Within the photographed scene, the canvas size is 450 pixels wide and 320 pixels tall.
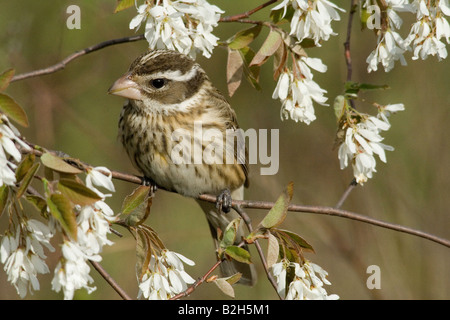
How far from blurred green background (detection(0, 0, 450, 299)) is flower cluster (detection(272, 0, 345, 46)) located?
284cm

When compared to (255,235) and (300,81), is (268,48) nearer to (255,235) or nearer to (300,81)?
(300,81)

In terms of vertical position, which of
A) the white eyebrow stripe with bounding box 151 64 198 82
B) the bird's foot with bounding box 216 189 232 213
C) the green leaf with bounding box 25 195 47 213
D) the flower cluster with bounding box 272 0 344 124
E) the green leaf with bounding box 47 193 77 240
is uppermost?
the white eyebrow stripe with bounding box 151 64 198 82

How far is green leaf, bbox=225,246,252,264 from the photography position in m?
2.50

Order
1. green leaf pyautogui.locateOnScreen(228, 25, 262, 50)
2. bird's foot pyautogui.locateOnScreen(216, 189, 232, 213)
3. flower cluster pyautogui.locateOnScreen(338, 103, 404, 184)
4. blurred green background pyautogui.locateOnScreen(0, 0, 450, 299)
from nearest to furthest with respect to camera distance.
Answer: flower cluster pyautogui.locateOnScreen(338, 103, 404, 184), green leaf pyautogui.locateOnScreen(228, 25, 262, 50), bird's foot pyautogui.locateOnScreen(216, 189, 232, 213), blurred green background pyautogui.locateOnScreen(0, 0, 450, 299)

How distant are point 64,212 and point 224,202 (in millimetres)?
1858

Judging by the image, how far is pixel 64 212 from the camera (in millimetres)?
2086

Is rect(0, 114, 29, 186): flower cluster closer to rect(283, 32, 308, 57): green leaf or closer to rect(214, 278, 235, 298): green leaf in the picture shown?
rect(214, 278, 235, 298): green leaf

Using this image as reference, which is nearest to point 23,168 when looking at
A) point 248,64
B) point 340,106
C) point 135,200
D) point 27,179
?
point 27,179

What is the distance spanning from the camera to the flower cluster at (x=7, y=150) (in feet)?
6.91

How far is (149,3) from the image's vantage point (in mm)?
2684

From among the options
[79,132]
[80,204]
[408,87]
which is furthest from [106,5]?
[80,204]

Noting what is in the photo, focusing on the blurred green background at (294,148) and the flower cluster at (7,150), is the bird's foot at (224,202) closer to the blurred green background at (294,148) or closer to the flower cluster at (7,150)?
the blurred green background at (294,148)

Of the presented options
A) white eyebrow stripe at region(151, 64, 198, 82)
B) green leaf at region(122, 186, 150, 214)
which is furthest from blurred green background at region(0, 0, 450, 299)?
green leaf at region(122, 186, 150, 214)

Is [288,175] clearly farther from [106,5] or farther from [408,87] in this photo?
[106,5]
